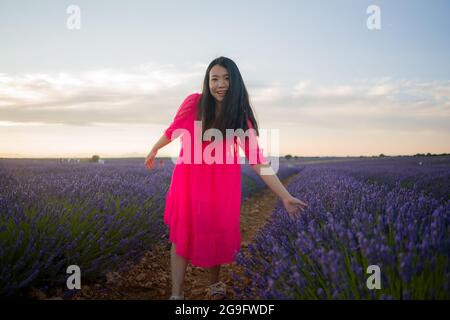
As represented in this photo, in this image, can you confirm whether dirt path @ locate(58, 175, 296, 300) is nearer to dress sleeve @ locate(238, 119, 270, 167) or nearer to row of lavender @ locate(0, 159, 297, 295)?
row of lavender @ locate(0, 159, 297, 295)

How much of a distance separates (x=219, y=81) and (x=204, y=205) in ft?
2.62

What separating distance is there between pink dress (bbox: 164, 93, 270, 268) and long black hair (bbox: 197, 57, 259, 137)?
99mm

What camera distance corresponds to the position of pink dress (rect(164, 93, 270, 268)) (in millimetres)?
2131

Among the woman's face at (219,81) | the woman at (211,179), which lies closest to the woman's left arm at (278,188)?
the woman at (211,179)

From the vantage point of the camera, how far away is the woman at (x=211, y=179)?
2.14m

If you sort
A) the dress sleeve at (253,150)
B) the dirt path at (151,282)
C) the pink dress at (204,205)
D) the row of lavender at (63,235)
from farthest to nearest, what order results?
1. the dirt path at (151,282)
2. the dress sleeve at (253,150)
3. the pink dress at (204,205)
4. the row of lavender at (63,235)

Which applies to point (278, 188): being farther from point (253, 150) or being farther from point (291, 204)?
point (253, 150)

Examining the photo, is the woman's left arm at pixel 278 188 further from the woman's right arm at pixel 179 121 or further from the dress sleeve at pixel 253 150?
the woman's right arm at pixel 179 121

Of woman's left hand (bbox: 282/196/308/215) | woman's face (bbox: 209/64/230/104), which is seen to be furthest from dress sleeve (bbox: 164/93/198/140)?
woman's left hand (bbox: 282/196/308/215)

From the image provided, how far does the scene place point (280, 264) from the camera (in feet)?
5.09

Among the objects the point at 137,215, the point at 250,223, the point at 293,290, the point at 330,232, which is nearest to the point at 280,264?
the point at 293,290

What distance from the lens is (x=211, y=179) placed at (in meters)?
2.18

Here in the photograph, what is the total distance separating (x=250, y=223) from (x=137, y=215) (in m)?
2.58

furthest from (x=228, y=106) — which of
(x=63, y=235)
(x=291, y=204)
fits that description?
(x=63, y=235)
